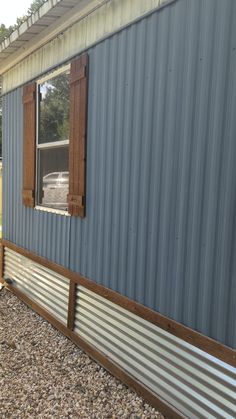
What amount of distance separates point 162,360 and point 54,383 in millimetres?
951

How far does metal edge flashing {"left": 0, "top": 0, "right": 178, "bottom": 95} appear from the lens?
9.52ft

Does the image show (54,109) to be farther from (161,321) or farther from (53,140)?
(161,321)

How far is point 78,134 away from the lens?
3.56 meters

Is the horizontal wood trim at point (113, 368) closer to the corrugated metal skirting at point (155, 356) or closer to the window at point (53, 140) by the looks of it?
the corrugated metal skirting at point (155, 356)

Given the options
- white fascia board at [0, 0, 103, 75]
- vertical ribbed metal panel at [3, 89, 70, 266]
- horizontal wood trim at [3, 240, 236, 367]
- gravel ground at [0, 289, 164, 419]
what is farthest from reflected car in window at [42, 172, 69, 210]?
white fascia board at [0, 0, 103, 75]

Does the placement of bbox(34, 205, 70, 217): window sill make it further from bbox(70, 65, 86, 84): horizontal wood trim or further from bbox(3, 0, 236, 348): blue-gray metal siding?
bbox(70, 65, 86, 84): horizontal wood trim

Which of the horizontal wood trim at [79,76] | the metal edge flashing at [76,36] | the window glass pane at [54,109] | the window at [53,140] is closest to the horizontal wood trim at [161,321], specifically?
the window at [53,140]

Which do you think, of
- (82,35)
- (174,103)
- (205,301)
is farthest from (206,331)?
(82,35)

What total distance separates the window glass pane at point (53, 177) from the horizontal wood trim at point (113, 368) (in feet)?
3.94

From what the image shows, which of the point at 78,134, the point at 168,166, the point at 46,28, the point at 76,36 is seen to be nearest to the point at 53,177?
the point at 78,134

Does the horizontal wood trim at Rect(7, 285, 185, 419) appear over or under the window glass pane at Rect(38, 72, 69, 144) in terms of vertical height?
under

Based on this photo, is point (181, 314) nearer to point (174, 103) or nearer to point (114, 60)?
point (174, 103)

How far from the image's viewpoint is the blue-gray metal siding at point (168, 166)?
2111 mm

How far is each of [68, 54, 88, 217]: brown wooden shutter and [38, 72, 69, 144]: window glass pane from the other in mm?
234
